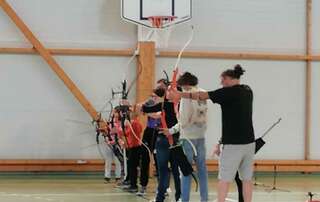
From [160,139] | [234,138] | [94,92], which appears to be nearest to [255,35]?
[94,92]

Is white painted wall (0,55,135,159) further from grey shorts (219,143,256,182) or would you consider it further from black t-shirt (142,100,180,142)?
grey shorts (219,143,256,182)

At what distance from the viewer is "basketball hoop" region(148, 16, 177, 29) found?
11.9 m

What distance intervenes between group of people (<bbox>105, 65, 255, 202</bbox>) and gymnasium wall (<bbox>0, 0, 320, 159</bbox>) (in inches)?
118

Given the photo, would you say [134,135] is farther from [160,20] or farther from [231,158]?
[231,158]

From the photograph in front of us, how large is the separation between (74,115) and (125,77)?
121cm

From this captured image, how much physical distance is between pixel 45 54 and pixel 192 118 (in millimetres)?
5863

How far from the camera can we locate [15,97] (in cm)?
1292

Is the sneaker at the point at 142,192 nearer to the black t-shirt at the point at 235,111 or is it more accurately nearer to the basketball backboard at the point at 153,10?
the basketball backboard at the point at 153,10

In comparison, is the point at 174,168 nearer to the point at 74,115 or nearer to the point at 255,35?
the point at 74,115

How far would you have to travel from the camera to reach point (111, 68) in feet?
43.4

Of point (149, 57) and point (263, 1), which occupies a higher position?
point (263, 1)

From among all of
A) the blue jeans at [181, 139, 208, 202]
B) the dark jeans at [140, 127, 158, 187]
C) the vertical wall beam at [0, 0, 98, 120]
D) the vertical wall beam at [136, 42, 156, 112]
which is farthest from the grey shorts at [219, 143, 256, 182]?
the vertical wall beam at [0, 0, 98, 120]

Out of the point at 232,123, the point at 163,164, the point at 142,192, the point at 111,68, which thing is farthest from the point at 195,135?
the point at 111,68

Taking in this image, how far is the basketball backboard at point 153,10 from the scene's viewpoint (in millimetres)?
11961
